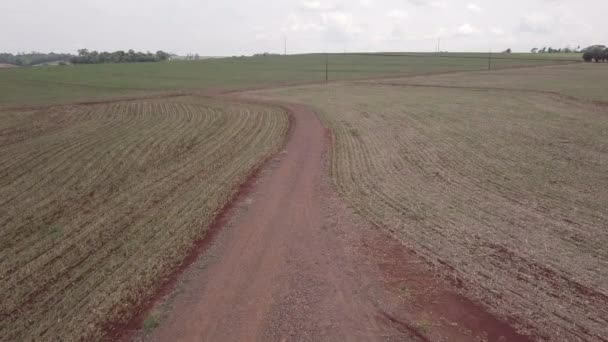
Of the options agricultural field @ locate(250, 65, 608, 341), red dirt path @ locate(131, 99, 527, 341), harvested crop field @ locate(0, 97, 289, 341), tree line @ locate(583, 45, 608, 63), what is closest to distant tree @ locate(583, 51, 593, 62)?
tree line @ locate(583, 45, 608, 63)

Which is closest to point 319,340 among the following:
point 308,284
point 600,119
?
point 308,284

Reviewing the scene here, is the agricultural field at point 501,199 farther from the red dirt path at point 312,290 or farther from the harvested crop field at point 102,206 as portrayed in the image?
the harvested crop field at point 102,206

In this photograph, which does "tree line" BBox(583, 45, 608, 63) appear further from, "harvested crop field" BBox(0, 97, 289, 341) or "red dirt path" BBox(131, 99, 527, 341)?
"red dirt path" BBox(131, 99, 527, 341)

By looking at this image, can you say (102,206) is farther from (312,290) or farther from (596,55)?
(596,55)

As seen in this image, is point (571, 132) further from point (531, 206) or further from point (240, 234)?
point (240, 234)

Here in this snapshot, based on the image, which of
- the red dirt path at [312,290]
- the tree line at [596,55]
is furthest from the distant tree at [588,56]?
the red dirt path at [312,290]

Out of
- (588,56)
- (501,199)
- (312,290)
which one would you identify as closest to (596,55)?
(588,56)
